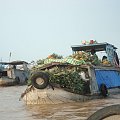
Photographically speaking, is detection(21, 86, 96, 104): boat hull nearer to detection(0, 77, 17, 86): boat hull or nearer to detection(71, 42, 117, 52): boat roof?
detection(71, 42, 117, 52): boat roof

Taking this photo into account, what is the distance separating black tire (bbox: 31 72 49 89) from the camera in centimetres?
1069

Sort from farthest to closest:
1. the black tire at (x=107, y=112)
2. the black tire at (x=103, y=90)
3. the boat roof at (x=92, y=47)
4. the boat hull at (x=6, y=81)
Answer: the boat hull at (x=6, y=81)
the boat roof at (x=92, y=47)
the black tire at (x=103, y=90)
the black tire at (x=107, y=112)

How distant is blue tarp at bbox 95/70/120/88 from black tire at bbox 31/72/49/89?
113 inches

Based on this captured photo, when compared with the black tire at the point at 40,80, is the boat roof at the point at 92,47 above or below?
above

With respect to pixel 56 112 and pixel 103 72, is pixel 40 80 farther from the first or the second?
pixel 103 72

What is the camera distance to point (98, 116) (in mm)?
2473

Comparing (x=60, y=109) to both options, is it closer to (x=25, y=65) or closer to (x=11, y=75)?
(x=11, y=75)

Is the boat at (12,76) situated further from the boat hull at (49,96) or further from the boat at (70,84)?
the boat hull at (49,96)

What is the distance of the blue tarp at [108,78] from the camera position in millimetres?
13066

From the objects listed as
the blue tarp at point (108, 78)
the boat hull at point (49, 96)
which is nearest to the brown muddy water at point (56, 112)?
the boat hull at point (49, 96)

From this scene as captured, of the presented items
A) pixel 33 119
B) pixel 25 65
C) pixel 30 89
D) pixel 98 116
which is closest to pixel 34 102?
pixel 30 89

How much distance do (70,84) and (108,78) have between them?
331 cm

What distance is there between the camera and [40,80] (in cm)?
1080

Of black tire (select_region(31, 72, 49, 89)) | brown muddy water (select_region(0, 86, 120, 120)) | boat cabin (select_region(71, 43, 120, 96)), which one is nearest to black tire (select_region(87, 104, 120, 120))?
brown muddy water (select_region(0, 86, 120, 120))
